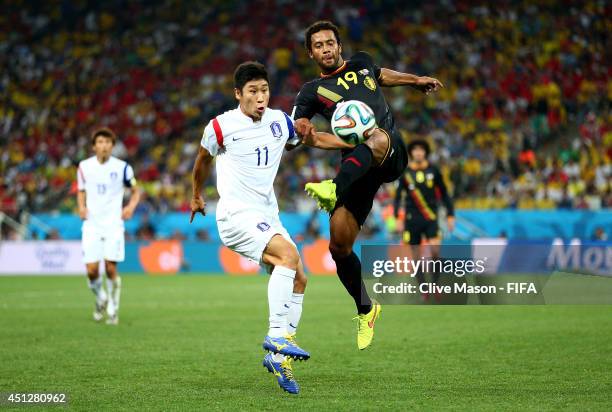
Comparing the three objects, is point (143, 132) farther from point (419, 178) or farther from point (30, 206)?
point (419, 178)

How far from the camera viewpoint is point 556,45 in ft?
92.3

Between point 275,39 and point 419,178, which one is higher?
point 275,39

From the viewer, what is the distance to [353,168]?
7453 mm

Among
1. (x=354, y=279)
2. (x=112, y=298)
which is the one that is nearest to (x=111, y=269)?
(x=112, y=298)

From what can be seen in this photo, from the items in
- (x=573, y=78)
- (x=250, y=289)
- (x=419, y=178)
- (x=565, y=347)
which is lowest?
(x=250, y=289)

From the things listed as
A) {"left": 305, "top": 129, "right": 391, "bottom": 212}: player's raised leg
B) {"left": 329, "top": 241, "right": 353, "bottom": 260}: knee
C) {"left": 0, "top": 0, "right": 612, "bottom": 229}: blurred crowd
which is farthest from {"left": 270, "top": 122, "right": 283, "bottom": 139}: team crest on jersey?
{"left": 0, "top": 0, "right": 612, "bottom": 229}: blurred crowd

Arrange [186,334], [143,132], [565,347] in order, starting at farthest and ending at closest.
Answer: [143,132]
[186,334]
[565,347]

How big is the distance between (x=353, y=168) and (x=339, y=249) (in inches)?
38.0

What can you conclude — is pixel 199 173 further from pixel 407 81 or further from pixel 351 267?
pixel 407 81

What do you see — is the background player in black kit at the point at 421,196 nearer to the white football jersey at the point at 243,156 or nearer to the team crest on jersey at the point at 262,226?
the white football jersey at the point at 243,156

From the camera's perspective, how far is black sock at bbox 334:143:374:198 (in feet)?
24.2

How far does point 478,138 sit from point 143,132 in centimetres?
1130

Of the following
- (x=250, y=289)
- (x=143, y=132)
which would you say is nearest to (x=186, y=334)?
(x=250, y=289)

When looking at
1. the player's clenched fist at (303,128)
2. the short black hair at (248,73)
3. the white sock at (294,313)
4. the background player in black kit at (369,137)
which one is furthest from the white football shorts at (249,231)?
the short black hair at (248,73)
